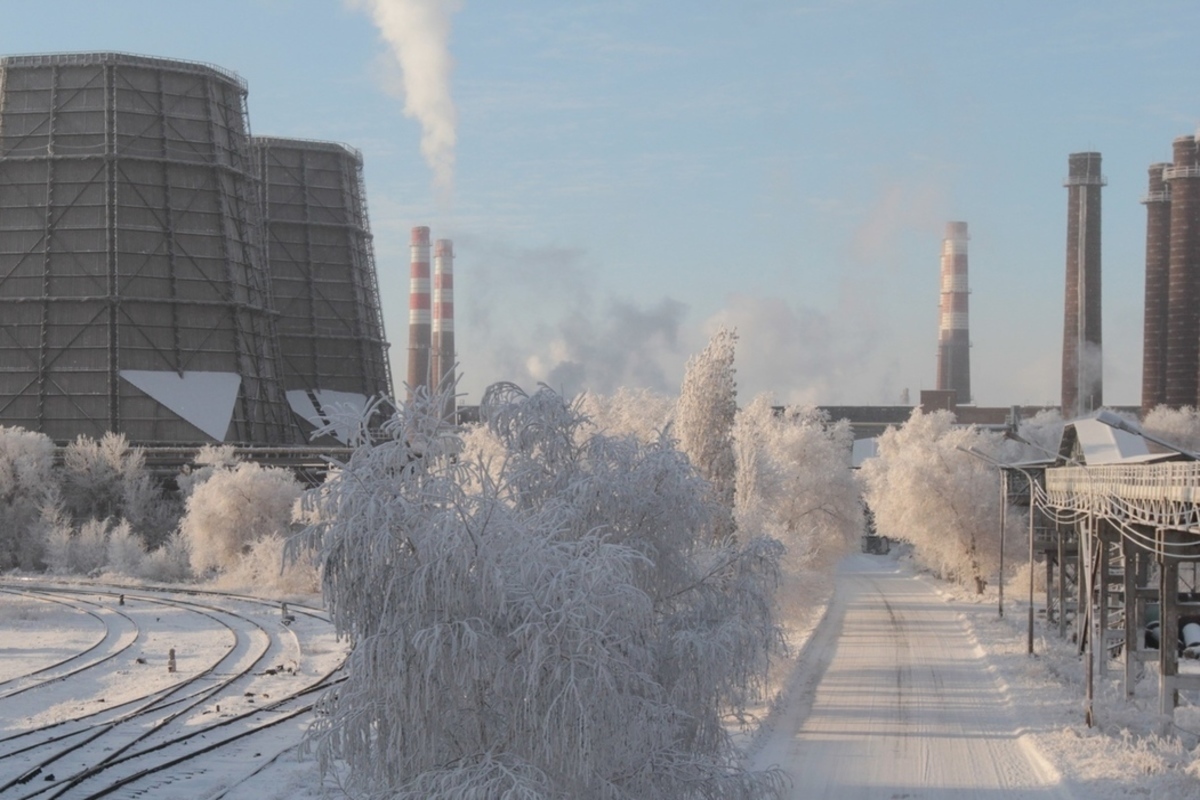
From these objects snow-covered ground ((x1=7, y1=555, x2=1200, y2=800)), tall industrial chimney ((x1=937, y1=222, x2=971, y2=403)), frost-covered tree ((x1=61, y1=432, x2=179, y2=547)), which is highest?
tall industrial chimney ((x1=937, y1=222, x2=971, y2=403))

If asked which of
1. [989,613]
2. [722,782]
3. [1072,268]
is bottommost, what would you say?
[989,613]

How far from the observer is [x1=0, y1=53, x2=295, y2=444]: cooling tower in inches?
2274

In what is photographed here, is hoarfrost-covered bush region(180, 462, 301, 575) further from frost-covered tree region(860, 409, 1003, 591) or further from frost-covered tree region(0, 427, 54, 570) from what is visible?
frost-covered tree region(860, 409, 1003, 591)

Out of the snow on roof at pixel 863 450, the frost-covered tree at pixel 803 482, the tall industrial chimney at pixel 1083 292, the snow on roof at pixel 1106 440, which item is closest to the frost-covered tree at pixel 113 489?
the frost-covered tree at pixel 803 482

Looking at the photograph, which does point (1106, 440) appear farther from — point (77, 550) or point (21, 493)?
point (21, 493)

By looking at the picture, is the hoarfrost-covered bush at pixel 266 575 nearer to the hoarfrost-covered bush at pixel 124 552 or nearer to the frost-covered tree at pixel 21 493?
the hoarfrost-covered bush at pixel 124 552

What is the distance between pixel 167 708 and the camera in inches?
789

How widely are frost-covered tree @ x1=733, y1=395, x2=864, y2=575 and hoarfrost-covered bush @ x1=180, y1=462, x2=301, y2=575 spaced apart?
1594 cm

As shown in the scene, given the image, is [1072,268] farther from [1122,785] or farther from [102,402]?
[1122,785]

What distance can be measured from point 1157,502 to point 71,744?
44.9ft

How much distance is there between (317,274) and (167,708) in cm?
5545

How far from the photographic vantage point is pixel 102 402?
190 feet

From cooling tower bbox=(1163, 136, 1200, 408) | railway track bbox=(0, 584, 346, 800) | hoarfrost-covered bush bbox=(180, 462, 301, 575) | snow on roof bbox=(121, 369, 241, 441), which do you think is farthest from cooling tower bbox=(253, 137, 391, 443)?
railway track bbox=(0, 584, 346, 800)

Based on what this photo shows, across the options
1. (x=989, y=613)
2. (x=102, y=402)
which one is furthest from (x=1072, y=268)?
(x=102, y=402)
